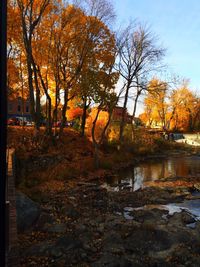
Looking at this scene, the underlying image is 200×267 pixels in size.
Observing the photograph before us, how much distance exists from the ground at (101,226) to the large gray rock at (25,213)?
22 centimetres

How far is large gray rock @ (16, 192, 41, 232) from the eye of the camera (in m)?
10.1

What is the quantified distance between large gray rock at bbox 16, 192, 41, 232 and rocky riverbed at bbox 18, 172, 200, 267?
0.15m

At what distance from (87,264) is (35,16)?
2116 centimetres

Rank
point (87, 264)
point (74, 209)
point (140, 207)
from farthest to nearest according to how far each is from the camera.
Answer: point (140, 207), point (74, 209), point (87, 264)

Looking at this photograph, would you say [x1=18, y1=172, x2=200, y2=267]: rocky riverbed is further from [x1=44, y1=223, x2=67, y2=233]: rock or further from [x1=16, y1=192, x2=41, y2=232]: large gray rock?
[x1=16, y1=192, x2=41, y2=232]: large gray rock

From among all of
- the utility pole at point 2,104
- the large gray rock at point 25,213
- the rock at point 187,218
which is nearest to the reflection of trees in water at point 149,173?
the rock at point 187,218

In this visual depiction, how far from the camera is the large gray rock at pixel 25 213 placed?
1014 centimetres

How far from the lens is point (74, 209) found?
42.8 ft

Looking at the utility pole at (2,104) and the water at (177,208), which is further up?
the utility pole at (2,104)

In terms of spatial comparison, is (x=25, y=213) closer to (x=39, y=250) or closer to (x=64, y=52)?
(x=39, y=250)

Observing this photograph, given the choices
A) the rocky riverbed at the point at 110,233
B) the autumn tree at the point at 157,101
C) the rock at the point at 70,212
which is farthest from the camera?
the autumn tree at the point at 157,101

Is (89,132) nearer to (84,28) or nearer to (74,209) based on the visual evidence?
(84,28)

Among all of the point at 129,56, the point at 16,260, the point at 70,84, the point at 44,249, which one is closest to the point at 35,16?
the point at 70,84

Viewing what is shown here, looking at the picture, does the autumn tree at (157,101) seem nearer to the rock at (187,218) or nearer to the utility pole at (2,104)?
the rock at (187,218)
